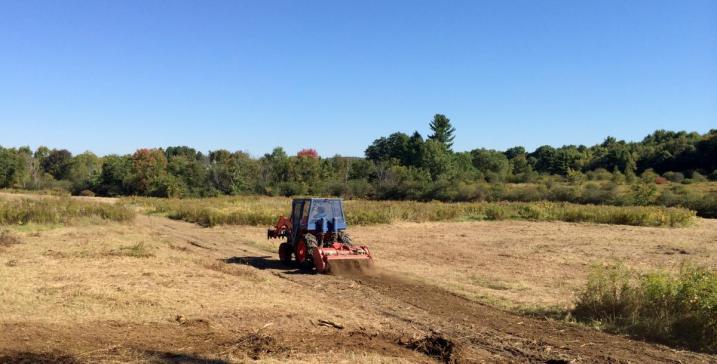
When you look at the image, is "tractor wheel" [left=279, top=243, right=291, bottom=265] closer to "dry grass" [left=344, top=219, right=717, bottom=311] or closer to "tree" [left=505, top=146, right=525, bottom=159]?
"dry grass" [left=344, top=219, right=717, bottom=311]

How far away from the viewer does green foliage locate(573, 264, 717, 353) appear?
26.8 ft

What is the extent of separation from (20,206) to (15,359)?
24.4 metres

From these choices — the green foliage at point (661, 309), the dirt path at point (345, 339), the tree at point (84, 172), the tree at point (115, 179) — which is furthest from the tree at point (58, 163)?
the green foliage at point (661, 309)

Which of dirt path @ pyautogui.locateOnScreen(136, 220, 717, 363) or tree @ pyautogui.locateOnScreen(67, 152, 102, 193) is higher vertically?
tree @ pyautogui.locateOnScreen(67, 152, 102, 193)

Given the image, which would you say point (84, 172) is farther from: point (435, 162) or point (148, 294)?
point (148, 294)

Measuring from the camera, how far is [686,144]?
83938mm

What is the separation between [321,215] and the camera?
51.2ft

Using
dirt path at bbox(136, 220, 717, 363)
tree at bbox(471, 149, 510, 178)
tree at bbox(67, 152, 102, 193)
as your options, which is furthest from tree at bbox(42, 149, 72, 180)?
dirt path at bbox(136, 220, 717, 363)

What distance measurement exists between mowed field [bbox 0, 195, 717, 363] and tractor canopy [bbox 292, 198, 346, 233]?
1499 mm

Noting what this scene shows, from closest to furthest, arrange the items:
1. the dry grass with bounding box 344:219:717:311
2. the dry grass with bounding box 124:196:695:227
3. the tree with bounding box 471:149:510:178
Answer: the dry grass with bounding box 344:219:717:311 < the dry grass with bounding box 124:196:695:227 < the tree with bounding box 471:149:510:178

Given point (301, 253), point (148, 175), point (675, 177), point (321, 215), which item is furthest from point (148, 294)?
point (675, 177)

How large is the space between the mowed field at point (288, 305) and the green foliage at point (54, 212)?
19.1ft

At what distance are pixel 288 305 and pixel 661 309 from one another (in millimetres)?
6318

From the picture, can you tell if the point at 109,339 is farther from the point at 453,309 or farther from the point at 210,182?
the point at 210,182
